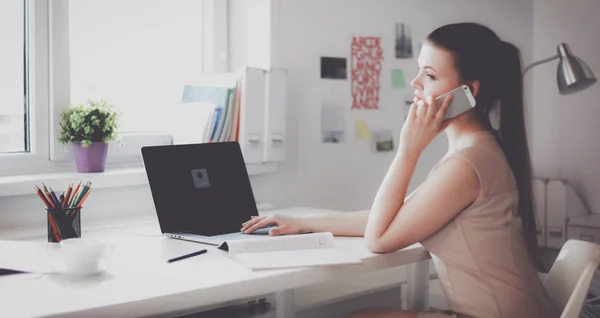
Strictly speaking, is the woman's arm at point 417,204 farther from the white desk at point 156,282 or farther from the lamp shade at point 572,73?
the lamp shade at point 572,73

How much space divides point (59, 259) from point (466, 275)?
81cm

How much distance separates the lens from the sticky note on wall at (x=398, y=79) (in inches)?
105

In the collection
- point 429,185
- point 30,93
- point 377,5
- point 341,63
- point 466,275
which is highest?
point 377,5

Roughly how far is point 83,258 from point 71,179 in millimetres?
685

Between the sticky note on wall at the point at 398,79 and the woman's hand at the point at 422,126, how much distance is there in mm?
1191

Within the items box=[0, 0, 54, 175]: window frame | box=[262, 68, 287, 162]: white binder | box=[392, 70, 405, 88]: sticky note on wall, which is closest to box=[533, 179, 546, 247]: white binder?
box=[392, 70, 405, 88]: sticky note on wall

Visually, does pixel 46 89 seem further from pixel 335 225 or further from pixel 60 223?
pixel 335 225

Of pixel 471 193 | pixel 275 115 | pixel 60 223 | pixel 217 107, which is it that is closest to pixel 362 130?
pixel 275 115

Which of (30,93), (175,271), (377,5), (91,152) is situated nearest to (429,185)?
(175,271)

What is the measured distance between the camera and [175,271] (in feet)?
4.05

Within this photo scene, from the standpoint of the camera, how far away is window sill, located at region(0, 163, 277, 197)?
1695 mm

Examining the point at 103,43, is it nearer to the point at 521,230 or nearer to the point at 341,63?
the point at 341,63

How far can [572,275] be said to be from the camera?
1417 millimetres

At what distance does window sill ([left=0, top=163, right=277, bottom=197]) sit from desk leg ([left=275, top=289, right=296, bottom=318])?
52 centimetres
